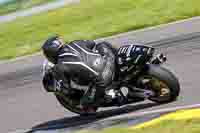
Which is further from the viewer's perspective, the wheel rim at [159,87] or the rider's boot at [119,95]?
the rider's boot at [119,95]

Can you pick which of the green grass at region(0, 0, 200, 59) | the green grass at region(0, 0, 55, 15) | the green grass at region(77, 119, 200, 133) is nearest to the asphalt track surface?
the green grass at region(77, 119, 200, 133)

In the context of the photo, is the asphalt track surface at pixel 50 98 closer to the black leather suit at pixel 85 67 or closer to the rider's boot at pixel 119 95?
the rider's boot at pixel 119 95

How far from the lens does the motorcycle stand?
10273 mm

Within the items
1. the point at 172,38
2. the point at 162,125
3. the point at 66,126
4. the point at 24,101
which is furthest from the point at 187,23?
the point at 162,125

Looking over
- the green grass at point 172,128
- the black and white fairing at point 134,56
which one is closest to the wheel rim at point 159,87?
the black and white fairing at point 134,56

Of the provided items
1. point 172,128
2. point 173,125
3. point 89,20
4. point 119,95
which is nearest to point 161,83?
point 119,95

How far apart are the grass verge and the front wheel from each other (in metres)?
0.72

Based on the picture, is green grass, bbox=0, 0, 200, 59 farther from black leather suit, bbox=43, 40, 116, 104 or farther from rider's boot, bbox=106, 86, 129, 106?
black leather suit, bbox=43, 40, 116, 104

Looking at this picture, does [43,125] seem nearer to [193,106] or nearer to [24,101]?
[24,101]

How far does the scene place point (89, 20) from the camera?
1878 cm

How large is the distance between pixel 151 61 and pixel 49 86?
71.6 inches

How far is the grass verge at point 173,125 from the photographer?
8273 millimetres

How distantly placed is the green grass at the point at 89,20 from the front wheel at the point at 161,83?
5.90 metres

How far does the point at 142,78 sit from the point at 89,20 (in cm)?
852
